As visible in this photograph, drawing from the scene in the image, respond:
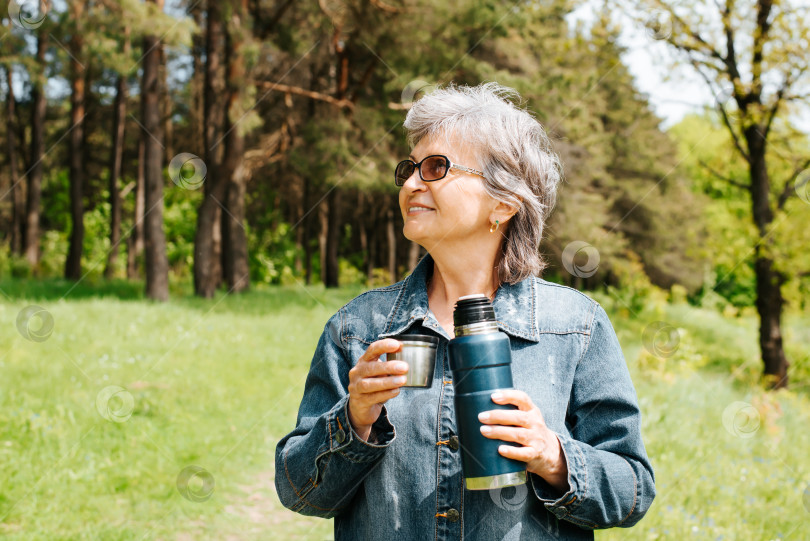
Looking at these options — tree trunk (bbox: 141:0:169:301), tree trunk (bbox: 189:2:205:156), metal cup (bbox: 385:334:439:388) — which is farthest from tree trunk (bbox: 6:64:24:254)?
metal cup (bbox: 385:334:439:388)

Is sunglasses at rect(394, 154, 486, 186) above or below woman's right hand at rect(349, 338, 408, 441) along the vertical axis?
above

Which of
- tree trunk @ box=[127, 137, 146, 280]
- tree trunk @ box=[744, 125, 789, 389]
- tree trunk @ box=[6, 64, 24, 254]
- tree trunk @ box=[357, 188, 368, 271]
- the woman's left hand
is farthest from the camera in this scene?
tree trunk @ box=[357, 188, 368, 271]

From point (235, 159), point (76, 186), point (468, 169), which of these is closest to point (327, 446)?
point (468, 169)

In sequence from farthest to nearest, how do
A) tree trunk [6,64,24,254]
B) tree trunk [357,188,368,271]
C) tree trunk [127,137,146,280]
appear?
tree trunk [357,188,368,271]
tree trunk [6,64,24,254]
tree trunk [127,137,146,280]

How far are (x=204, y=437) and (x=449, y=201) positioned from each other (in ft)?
15.7

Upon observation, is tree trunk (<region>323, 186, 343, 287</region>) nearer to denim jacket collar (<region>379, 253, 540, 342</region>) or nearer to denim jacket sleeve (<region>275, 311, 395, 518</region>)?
denim jacket collar (<region>379, 253, 540, 342</region>)

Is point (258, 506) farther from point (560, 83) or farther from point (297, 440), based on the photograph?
point (560, 83)

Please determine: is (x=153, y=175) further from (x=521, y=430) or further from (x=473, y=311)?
(x=521, y=430)

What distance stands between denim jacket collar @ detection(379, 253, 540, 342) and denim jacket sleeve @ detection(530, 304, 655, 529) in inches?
7.1

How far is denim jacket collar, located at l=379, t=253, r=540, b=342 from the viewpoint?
6.26 ft

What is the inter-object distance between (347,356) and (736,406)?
6.26 metres

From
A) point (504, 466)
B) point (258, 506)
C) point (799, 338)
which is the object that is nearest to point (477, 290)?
point (504, 466)

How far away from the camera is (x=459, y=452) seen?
1.73 m

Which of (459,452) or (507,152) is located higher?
(507,152)
